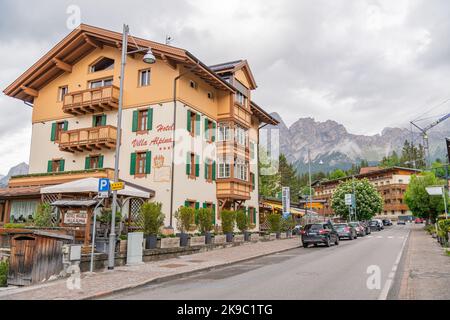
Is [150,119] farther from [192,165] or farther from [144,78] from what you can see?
[192,165]

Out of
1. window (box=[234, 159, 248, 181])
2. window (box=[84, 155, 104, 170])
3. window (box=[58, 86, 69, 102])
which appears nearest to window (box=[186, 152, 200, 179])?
window (box=[234, 159, 248, 181])

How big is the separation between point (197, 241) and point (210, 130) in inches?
396

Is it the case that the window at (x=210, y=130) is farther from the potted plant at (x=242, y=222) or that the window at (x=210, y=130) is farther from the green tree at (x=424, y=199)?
the green tree at (x=424, y=199)

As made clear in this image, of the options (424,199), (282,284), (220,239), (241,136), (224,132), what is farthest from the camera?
(424,199)

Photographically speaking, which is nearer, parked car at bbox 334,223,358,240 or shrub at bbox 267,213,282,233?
shrub at bbox 267,213,282,233

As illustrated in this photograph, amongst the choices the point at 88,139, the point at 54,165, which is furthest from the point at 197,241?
the point at 54,165

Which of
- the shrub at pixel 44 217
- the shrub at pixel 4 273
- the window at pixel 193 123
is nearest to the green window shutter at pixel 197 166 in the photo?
the window at pixel 193 123

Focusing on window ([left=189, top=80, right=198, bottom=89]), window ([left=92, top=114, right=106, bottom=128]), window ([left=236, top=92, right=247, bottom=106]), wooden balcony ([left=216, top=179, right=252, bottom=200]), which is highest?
window ([left=236, top=92, right=247, bottom=106])

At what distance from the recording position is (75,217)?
1557 cm

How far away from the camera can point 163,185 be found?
77.3ft

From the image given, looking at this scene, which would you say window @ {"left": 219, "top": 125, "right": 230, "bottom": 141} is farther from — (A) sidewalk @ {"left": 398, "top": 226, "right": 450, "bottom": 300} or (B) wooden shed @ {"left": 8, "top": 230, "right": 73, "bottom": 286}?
(B) wooden shed @ {"left": 8, "top": 230, "right": 73, "bottom": 286}

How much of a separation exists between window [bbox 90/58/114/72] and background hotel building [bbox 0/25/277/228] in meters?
0.09

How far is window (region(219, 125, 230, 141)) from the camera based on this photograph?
28781 millimetres

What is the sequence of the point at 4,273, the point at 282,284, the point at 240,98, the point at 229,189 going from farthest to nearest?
the point at 240,98
the point at 229,189
the point at 4,273
the point at 282,284
